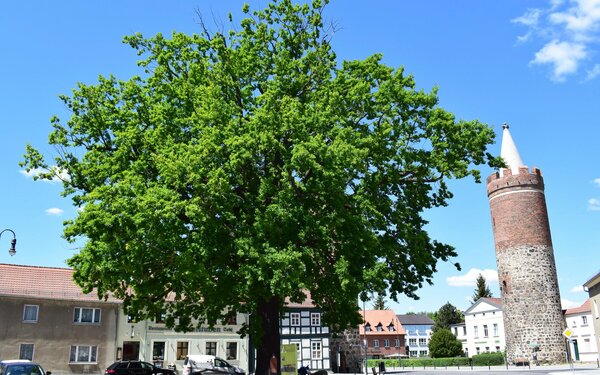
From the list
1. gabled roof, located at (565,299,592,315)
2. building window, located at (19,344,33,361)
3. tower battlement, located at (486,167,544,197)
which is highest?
tower battlement, located at (486,167,544,197)

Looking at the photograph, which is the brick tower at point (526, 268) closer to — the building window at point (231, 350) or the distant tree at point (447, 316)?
the building window at point (231, 350)

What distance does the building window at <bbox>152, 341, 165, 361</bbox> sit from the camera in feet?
133

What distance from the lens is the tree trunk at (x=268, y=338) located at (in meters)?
20.6

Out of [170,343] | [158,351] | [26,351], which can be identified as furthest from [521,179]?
[26,351]

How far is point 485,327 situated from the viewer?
78.0 meters

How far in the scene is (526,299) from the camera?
47844 millimetres

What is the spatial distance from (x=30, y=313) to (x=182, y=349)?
11793 millimetres

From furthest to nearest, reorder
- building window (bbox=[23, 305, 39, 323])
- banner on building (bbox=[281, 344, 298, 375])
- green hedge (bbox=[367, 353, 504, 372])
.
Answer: green hedge (bbox=[367, 353, 504, 372]) < building window (bbox=[23, 305, 39, 323]) < banner on building (bbox=[281, 344, 298, 375])

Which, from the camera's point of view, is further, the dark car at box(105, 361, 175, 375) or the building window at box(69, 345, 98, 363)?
the building window at box(69, 345, 98, 363)

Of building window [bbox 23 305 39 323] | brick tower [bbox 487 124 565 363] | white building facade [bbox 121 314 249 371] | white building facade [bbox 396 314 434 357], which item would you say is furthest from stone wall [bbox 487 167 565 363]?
white building facade [bbox 396 314 434 357]

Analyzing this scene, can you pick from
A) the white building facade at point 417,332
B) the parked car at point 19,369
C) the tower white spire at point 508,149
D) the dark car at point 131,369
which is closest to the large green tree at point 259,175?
the parked car at point 19,369

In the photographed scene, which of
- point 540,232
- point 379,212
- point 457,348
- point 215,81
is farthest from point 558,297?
point 215,81

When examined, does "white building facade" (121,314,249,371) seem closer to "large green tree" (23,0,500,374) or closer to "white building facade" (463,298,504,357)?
"large green tree" (23,0,500,374)

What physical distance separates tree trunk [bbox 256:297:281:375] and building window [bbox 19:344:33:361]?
71.0 ft
